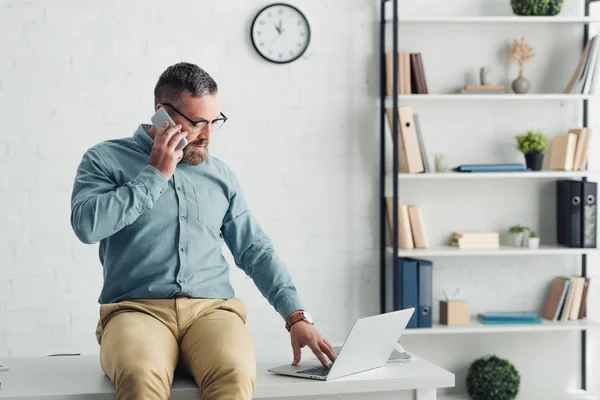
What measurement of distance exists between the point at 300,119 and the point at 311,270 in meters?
0.68

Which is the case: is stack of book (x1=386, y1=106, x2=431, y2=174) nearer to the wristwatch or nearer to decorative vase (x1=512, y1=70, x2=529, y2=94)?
decorative vase (x1=512, y1=70, x2=529, y2=94)

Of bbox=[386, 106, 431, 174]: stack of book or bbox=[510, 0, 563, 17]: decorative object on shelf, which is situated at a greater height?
bbox=[510, 0, 563, 17]: decorative object on shelf

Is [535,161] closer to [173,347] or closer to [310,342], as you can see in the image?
[310,342]

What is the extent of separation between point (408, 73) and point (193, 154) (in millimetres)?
1737

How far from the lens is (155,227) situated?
2.13m

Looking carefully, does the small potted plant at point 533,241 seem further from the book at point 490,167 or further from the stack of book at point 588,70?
the stack of book at point 588,70

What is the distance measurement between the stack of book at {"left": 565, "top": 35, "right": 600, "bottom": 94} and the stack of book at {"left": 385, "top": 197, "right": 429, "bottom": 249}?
0.92 meters

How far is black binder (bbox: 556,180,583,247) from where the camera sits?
3811 mm

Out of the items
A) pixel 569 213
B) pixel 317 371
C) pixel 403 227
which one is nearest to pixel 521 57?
pixel 569 213

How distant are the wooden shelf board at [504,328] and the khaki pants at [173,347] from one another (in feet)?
5.55

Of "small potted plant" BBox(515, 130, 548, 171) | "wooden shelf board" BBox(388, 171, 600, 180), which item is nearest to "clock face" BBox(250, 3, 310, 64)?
"wooden shelf board" BBox(388, 171, 600, 180)

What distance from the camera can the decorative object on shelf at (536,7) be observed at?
3.74 metres

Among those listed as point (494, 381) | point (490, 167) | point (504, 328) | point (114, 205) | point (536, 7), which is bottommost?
point (494, 381)

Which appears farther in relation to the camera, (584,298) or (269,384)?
(584,298)
